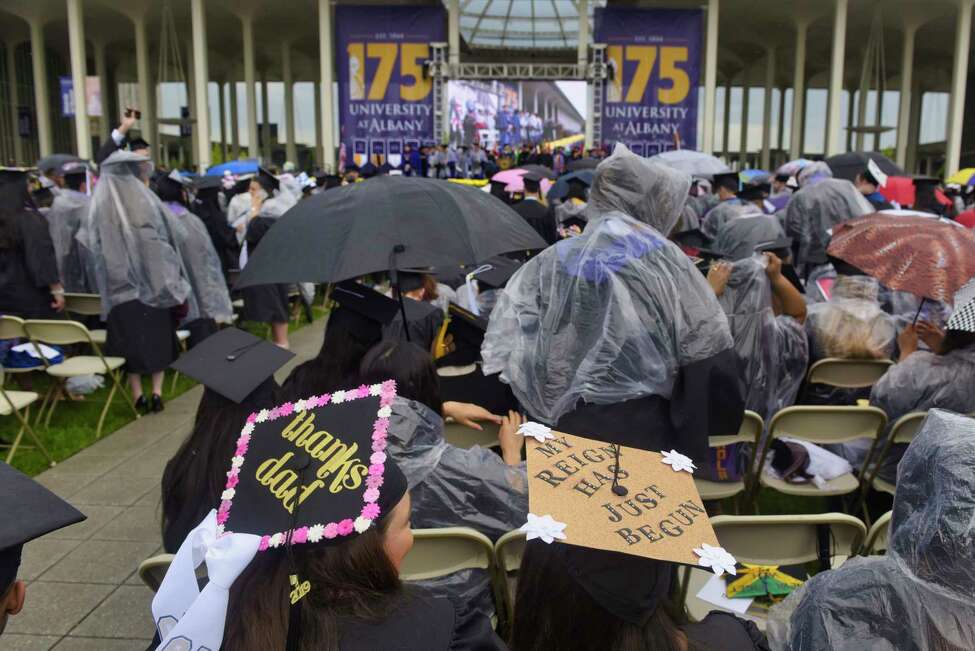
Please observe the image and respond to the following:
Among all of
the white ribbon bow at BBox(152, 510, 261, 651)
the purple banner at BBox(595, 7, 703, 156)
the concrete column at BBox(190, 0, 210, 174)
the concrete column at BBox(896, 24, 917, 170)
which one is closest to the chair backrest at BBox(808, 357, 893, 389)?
the white ribbon bow at BBox(152, 510, 261, 651)

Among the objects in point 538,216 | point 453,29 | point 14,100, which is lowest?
point 538,216

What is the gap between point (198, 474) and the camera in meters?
2.24

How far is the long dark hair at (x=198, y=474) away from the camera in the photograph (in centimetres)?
224

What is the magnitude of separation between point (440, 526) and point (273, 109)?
41.7 metres

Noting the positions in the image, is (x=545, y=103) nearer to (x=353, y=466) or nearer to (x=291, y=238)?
(x=291, y=238)

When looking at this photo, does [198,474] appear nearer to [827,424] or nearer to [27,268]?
[827,424]

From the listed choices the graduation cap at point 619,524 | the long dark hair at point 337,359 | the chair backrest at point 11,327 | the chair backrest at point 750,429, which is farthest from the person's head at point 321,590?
the chair backrest at point 11,327

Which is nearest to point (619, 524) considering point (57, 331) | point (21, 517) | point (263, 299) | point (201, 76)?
point (21, 517)

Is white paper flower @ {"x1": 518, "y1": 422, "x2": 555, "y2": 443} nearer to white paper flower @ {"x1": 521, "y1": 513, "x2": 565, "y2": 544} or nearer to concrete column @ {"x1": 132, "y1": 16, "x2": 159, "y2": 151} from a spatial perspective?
white paper flower @ {"x1": 521, "y1": 513, "x2": 565, "y2": 544}

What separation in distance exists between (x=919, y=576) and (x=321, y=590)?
1066 mm

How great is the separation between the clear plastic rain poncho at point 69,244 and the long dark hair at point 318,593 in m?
6.62

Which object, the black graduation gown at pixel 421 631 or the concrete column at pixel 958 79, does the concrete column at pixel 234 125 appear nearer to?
the concrete column at pixel 958 79

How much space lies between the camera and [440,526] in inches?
93.5

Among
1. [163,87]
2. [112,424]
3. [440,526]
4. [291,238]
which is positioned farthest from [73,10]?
[440,526]
